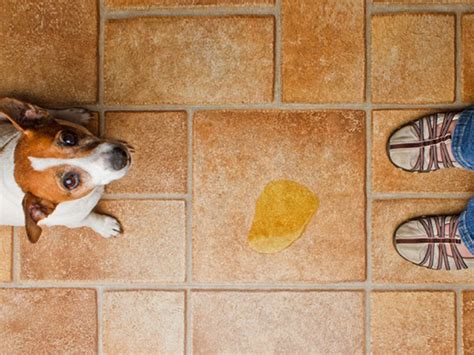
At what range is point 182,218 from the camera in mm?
1843

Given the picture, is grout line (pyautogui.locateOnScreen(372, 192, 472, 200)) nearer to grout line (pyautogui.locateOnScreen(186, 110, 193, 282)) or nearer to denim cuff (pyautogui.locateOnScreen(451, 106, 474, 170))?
denim cuff (pyautogui.locateOnScreen(451, 106, 474, 170))

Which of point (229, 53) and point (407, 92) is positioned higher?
point (229, 53)

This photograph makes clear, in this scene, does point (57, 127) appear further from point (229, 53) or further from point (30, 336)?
point (30, 336)

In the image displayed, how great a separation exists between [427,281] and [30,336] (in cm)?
145

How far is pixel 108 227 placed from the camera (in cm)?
180

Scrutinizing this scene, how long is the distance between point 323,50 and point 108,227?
0.98 metres

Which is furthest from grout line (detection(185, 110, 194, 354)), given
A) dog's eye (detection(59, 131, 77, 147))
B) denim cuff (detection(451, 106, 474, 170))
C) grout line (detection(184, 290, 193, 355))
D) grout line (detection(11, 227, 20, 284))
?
denim cuff (detection(451, 106, 474, 170))

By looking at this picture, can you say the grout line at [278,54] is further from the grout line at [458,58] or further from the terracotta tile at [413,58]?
the grout line at [458,58]

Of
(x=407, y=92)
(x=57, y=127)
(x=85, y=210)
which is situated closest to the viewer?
(x=57, y=127)

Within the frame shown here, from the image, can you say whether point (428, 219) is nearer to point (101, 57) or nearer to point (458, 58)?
point (458, 58)

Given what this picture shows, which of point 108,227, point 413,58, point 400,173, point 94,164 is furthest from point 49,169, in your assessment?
point 413,58

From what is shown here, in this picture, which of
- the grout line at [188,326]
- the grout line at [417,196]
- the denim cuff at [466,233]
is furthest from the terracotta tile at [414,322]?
the grout line at [188,326]

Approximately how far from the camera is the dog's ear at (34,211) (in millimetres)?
1385

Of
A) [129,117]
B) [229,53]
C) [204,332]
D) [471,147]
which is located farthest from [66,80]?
[471,147]
